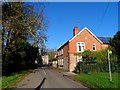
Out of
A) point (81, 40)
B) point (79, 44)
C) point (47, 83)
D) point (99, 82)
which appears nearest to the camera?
point (99, 82)

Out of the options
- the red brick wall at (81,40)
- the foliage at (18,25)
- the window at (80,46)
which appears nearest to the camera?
the foliage at (18,25)

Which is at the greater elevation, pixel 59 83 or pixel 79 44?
pixel 79 44

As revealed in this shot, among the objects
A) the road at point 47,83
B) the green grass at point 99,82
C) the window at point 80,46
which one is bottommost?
the road at point 47,83

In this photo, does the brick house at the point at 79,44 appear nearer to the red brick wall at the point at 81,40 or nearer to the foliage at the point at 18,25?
the red brick wall at the point at 81,40

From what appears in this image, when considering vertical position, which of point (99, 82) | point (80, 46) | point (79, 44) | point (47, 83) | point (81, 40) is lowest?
point (47, 83)

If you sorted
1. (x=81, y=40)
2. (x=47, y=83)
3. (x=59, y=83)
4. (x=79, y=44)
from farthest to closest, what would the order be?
(x=79, y=44)
(x=81, y=40)
(x=47, y=83)
(x=59, y=83)

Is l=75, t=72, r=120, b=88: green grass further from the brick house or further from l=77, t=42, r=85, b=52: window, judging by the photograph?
l=77, t=42, r=85, b=52: window

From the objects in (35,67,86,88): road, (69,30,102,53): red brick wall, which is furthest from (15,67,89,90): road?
(69,30,102,53): red brick wall

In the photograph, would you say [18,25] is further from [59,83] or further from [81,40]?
[81,40]

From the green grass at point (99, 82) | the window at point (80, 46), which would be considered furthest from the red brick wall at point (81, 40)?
the green grass at point (99, 82)

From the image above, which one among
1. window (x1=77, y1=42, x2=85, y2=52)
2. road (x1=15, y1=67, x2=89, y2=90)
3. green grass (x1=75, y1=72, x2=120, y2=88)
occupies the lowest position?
road (x1=15, y1=67, x2=89, y2=90)

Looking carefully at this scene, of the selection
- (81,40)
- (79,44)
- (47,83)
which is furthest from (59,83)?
(79,44)

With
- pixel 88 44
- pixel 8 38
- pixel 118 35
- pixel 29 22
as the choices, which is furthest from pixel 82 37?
pixel 8 38

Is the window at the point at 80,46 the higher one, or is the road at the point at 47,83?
the window at the point at 80,46
